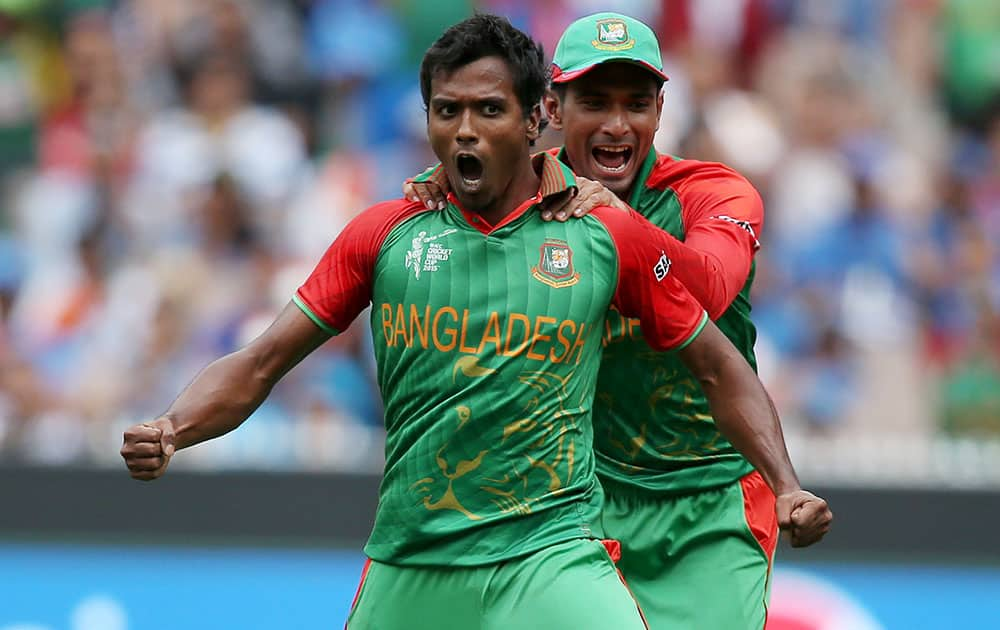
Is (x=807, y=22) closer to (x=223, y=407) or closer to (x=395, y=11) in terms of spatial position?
(x=395, y=11)

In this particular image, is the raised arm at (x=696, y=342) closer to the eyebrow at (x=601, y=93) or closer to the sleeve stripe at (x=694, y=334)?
the sleeve stripe at (x=694, y=334)

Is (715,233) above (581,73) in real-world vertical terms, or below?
below

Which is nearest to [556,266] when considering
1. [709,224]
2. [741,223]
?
[709,224]

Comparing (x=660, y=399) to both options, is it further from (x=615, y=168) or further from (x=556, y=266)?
(x=556, y=266)

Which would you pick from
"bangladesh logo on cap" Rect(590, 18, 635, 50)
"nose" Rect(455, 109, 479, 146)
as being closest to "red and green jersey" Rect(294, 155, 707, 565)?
"nose" Rect(455, 109, 479, 146)

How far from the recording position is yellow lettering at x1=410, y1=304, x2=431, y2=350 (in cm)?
451

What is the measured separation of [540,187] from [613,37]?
718mm

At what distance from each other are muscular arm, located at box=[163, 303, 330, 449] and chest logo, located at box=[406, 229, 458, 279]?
332 mm

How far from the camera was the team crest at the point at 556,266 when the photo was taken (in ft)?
14.8

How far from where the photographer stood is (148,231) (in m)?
10.2

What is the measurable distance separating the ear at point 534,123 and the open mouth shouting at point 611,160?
612 millimetres

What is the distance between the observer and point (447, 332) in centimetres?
450

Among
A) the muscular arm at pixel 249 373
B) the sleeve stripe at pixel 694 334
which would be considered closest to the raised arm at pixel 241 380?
the muscular arm at pixel 249 373

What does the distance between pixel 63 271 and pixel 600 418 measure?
5.55 meters
